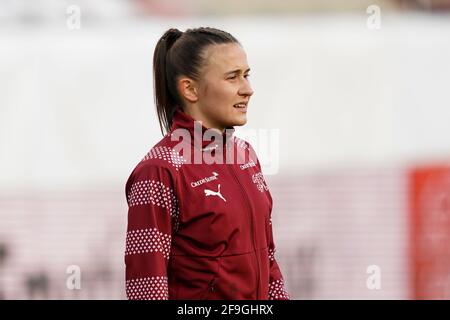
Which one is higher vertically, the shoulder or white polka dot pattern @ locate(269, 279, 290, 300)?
the shoulder

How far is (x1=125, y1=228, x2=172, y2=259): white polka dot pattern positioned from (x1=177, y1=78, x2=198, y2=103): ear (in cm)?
46

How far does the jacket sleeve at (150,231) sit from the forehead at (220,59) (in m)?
0.38

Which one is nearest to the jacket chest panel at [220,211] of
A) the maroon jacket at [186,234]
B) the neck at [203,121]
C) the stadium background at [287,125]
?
the maroon jacket at [186,234]

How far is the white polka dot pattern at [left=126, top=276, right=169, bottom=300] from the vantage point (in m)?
2.97

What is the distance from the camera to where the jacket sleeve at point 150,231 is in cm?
298

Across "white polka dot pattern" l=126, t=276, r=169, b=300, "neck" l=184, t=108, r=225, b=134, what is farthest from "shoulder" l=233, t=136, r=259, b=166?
"white polka dot pattern" l=126, t=276, r=169, b=300

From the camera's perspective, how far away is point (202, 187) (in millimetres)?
3051

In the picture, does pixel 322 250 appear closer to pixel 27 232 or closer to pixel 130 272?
pixel 27 232

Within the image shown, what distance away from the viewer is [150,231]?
9.80 feet

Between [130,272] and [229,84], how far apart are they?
0.66 meters

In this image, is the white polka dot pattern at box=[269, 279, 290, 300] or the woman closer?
the woman

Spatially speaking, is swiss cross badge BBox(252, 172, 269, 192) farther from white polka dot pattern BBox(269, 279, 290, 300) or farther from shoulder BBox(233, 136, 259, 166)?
white polka dot pattern BBox(269, 279, 290, 300)

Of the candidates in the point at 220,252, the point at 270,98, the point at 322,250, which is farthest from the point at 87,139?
the point at 220,252

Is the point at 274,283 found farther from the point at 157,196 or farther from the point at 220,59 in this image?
the point at 220,59
